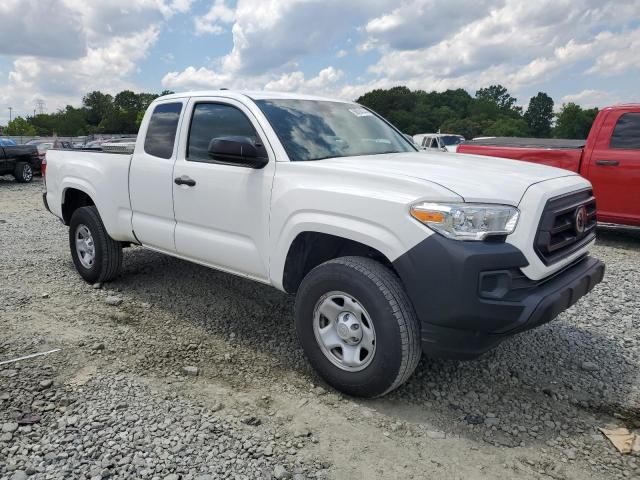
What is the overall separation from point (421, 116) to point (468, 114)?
17.5 meters

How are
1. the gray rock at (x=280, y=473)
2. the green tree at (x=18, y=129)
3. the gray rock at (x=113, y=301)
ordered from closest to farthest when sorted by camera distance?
the gray rock at (x=280, y=473) → the gray rock at (x=113, y=301) → the green tree at (x=18, y=129)

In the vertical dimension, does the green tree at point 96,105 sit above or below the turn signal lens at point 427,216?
above

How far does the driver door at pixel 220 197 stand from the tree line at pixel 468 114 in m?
65.7

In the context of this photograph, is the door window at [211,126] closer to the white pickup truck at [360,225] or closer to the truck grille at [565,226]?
the white pickup truck at [360,225]

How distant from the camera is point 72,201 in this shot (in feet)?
19.1

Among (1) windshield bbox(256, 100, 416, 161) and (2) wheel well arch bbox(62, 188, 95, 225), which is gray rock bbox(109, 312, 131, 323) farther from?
(1) windshield bbox(256, 100, 416, 161)

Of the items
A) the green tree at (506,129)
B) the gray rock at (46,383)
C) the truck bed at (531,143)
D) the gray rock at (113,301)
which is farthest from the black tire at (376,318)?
the green tree at (506,129)

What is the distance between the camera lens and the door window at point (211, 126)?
398 centimetres

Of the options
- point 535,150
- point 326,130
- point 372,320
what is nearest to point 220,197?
point 326,130

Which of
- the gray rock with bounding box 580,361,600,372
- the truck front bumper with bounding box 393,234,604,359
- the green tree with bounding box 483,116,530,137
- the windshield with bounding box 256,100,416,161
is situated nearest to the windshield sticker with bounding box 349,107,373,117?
the windshield with bounding box 256,100,416,161

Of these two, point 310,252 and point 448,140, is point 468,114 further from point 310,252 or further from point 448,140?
point 310,252

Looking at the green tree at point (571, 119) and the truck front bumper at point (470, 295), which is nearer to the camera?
the truck front bumper at point (470, 295)

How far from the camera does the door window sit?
398cm

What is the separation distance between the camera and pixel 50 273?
5.93 meters
